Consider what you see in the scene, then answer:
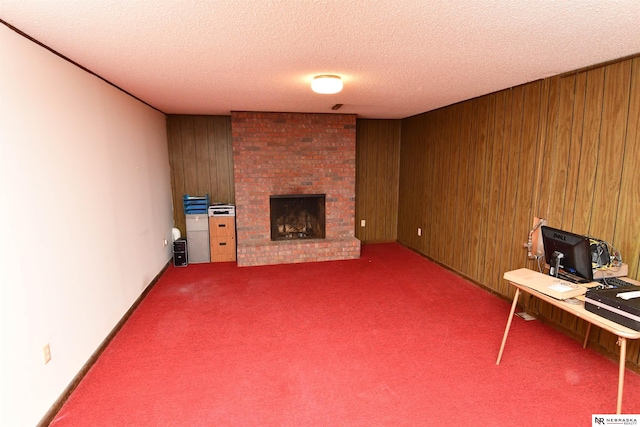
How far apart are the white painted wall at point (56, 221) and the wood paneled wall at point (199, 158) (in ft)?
5.89

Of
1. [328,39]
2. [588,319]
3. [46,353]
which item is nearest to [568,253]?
[588,319]

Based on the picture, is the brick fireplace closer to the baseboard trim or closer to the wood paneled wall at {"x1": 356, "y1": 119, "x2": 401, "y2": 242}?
the wood paneled wall at {"x1": 356, "y1": 119, "x2": 401, "y2": 242}

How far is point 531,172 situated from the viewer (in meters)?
3.26

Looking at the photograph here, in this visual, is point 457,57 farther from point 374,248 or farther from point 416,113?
point 374,248

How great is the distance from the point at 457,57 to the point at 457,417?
2340mm

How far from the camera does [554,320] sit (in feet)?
10.0

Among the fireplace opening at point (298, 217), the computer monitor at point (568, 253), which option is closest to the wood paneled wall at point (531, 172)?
the computer monitor at point (568, 253)

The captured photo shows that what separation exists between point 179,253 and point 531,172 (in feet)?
14.6

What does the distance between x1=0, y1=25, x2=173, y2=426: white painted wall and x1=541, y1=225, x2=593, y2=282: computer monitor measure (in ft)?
11.0

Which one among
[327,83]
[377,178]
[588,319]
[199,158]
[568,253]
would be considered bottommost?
[588,319]

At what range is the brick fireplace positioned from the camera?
4945 mm

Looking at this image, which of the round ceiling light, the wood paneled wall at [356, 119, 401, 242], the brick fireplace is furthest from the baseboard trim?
the wood paneled wall at [356, 119, 401, 242]

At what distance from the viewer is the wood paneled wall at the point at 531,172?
2479 millimetres

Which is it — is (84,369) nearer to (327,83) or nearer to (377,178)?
(327,83)
